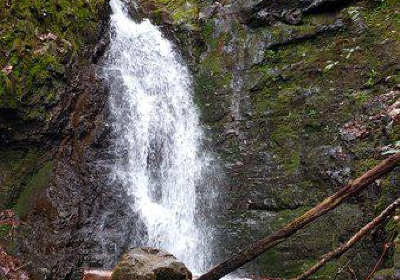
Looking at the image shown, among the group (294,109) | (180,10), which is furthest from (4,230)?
(180,10)

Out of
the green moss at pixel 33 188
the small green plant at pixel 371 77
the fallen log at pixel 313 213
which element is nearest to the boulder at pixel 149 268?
the fallen log at pixel 313 213

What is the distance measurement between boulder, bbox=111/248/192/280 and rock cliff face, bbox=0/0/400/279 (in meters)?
3.04

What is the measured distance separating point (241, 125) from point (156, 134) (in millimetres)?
2267

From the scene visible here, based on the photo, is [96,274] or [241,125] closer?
[96,274]

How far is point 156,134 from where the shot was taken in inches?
371

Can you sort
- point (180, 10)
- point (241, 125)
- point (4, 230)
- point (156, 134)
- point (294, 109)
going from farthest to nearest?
point (180, 10)
point (241, 125)
point (156, 134)
point (294, 109)
point (4, 230)

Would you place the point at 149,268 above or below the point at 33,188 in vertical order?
below

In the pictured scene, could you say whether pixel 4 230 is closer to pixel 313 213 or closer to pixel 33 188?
pixel 33 188

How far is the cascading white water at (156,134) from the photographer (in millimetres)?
8484

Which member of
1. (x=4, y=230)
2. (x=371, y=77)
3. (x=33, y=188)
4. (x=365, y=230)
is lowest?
(x=4, y=230)

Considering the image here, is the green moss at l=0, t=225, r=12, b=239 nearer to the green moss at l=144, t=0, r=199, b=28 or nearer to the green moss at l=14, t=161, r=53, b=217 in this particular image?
the green moss at l=14, t=161, r=53, b=217

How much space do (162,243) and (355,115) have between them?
530 cm

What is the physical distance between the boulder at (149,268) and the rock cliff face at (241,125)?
3035 millimetres

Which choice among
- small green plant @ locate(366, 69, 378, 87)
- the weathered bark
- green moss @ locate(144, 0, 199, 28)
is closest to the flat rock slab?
the weathered bark
